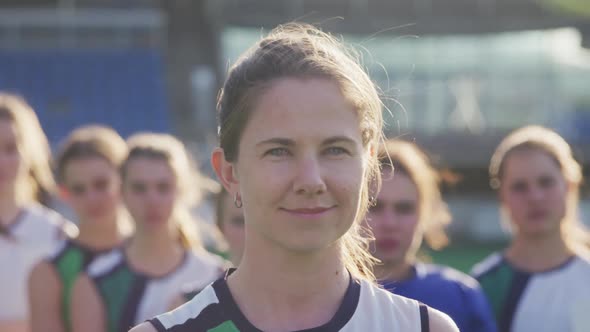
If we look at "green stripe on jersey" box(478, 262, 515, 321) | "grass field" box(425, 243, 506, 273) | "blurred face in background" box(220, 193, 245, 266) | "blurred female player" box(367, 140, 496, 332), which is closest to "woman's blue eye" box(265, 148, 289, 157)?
"blurred female player" box(367, 140, 496, 332)

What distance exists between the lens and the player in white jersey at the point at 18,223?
174 inches

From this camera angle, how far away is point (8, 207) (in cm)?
459

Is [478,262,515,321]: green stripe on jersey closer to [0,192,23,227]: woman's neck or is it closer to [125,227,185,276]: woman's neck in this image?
[125,227,185,276]: woman's neck

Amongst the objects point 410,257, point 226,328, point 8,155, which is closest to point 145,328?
point 226,328

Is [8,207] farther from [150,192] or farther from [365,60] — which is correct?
[365,60]

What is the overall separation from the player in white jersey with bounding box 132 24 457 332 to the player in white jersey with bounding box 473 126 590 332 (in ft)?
5.99

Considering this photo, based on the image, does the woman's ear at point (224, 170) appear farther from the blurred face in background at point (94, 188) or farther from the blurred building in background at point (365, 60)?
the blurred building in background at point (365, 60)

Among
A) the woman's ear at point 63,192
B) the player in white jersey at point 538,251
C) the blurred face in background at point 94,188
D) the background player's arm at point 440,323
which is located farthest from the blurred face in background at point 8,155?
the background player's arm at point 440,323

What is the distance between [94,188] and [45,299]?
62cm

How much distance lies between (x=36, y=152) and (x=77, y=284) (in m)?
1.28

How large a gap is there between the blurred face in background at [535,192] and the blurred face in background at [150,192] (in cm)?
139

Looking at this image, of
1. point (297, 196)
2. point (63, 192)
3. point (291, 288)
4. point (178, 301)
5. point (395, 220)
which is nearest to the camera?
point (297, 196)

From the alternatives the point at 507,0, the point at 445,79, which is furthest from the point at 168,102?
the point at 507,0

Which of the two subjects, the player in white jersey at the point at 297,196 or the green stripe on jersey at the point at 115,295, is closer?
the player in white jersey at the point at 297,196
